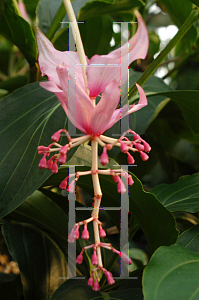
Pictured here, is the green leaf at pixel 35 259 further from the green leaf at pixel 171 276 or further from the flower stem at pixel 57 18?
the flower stem at pixel 57 18

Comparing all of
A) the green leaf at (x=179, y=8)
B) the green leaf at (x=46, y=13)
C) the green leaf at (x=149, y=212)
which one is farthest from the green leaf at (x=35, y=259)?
the green leaf at (x=179, y=8)

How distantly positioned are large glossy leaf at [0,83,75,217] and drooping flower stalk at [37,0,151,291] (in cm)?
8

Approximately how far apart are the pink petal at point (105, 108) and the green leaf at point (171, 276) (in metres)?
0.14

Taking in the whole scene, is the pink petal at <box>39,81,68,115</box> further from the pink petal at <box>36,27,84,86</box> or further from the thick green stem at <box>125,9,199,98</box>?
the thick green stem at <box>125,9,199,98</box>

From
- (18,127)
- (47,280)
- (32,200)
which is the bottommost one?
(47,280)

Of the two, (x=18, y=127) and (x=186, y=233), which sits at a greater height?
(x=18, y=127)

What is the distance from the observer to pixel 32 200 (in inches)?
15.2

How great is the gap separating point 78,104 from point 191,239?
261 millimetres

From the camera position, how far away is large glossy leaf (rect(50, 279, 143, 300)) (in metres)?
0.31

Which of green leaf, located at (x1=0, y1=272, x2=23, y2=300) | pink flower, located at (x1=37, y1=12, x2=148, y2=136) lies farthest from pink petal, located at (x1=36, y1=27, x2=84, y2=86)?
green leaf, located at (x1=0, y1=272, x2=23, y2=300)

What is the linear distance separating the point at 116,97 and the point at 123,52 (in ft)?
0.15

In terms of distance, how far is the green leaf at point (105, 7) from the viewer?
1.48 ft

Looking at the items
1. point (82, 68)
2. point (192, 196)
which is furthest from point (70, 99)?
point (192, 196)

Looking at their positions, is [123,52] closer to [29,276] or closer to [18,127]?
[18,127]
